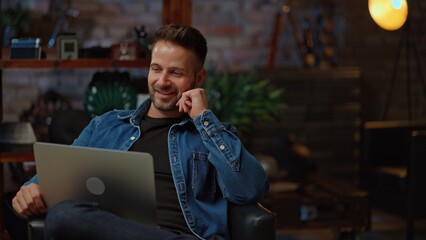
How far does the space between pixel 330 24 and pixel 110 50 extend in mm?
2726

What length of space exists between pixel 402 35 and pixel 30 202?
173 inches

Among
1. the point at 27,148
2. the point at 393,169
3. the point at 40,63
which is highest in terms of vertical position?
the point at 40,63

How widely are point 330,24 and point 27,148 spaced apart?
3.12m

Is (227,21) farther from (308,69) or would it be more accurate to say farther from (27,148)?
(27,148)

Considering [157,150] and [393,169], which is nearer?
[157,150]

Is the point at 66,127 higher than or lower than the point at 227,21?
lower

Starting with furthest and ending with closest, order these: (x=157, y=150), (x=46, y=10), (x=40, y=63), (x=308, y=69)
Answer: (x=308, y=69) < (x=46, y=10) < (x=40, y=63) < (x=157, y=150)

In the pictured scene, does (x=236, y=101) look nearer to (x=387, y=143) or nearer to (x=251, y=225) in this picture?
(x=387, y=143)

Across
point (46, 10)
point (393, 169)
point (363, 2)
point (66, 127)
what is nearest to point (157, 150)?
point (66, 127)

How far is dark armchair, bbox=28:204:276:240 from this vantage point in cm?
271

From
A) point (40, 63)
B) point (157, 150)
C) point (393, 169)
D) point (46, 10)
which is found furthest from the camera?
point (46, 10)

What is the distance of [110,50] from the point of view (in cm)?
410

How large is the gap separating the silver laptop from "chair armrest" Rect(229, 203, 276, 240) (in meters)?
0.33

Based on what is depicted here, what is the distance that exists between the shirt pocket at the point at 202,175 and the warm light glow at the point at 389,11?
1.91 metres
